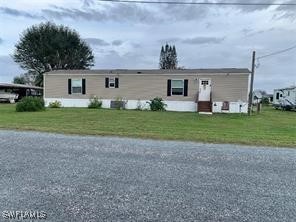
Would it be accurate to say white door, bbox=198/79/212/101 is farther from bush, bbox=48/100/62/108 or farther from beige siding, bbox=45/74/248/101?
bush, bbox=48/100/62/108

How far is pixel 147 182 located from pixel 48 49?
126 ft

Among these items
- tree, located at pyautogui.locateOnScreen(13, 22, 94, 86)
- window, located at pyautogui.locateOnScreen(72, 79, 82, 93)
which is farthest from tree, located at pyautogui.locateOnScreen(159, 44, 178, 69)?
window, located at pyautogui.locateOnScreen(72, 79, 82, 93)

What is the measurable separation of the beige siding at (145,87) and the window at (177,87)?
292mm

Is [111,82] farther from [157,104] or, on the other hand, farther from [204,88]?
[204,88]

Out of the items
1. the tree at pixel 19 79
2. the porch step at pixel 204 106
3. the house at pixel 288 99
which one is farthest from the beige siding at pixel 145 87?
the tree at pixel 19 79

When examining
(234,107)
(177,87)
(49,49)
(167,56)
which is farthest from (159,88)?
(167,56)

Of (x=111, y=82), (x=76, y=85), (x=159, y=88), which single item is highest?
(x=111, y=82)

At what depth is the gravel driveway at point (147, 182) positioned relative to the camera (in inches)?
133

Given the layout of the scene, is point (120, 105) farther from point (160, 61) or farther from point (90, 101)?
point (160, 61)

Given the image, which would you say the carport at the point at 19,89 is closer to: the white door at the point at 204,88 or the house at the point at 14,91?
the house at the point at 14,91

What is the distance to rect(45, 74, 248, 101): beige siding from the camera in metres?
20.1

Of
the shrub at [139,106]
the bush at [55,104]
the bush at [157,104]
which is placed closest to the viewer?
the bush at [157,104]

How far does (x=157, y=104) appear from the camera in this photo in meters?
20.7

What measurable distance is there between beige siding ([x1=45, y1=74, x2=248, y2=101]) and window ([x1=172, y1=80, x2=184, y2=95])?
0.96ft
